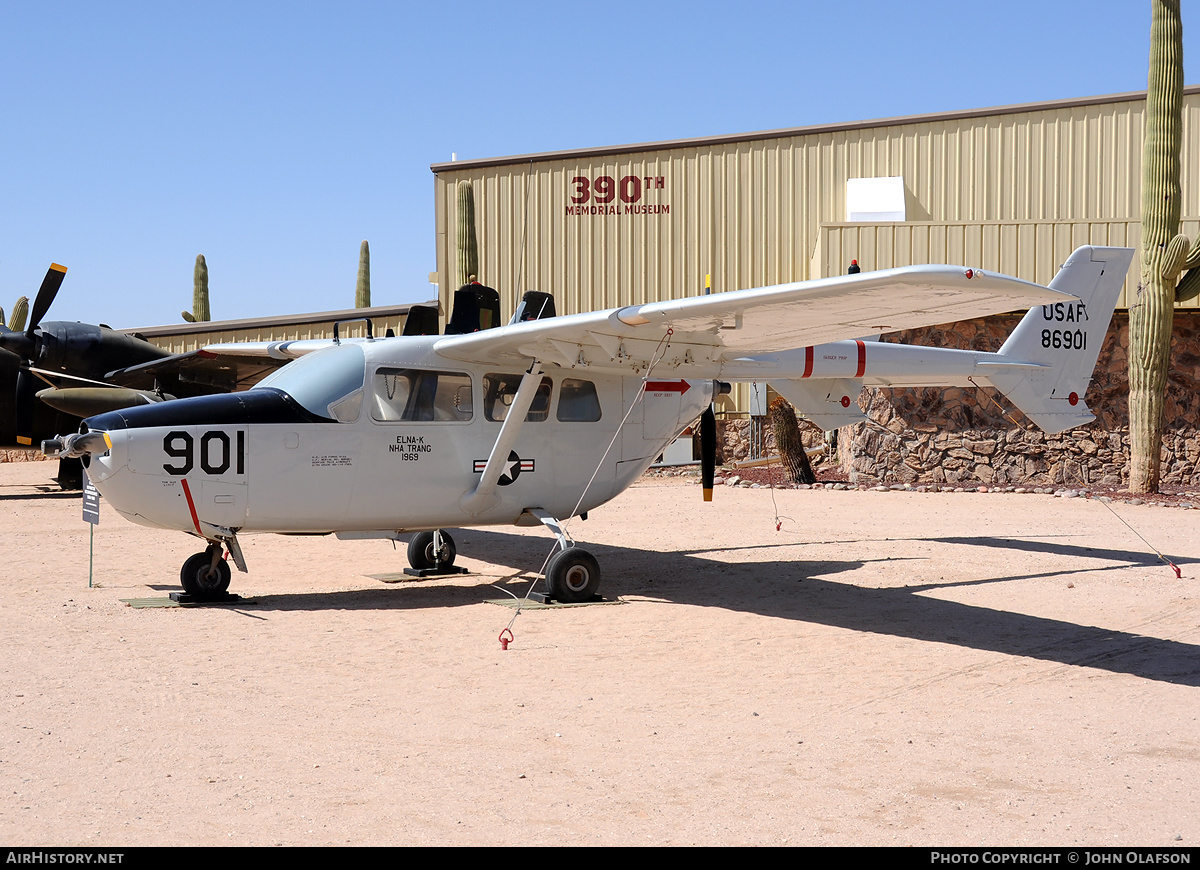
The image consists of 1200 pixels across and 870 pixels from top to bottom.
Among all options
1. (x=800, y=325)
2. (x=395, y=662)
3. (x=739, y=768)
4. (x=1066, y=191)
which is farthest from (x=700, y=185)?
(x=739, y=768)

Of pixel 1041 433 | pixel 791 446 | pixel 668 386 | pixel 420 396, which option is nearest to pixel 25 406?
pixel 420 396

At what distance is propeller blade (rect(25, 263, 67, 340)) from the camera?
1886 centimetres

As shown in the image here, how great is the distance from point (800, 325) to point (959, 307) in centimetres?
156

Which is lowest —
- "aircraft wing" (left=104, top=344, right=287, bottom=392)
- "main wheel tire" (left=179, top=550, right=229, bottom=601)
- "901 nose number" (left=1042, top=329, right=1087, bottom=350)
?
"main wheel tire" (left=179, top=550, right=229, bottom=601)

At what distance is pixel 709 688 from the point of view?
6.51 metres

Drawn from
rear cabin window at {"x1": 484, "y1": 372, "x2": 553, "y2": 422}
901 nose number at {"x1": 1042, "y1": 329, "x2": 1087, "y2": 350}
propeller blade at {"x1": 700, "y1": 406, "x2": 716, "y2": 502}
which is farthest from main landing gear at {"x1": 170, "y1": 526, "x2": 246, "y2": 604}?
901 nose number at {"x1": 1042, "y1": 329, "x2": 1087, "y2": 350}

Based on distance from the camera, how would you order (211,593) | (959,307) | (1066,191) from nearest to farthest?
(959,307), (211,593), (1066,191)

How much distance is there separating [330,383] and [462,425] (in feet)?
4.17

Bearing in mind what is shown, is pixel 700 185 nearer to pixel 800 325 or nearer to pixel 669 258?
pixel 669 258

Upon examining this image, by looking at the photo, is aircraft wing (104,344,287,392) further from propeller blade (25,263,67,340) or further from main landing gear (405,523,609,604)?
main landing gear (405,523,609,604)

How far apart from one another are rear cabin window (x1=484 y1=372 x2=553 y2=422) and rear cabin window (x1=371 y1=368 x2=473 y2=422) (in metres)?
0.20

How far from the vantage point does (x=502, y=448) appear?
973cm

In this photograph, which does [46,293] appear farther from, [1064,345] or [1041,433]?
[1041,433]

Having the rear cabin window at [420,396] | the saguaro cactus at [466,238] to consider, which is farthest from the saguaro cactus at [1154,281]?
the rear cabin window at [420,396]
